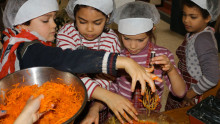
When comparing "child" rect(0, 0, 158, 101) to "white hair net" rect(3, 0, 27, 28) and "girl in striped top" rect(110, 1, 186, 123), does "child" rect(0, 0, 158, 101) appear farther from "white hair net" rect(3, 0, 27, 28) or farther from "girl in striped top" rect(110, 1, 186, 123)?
"girl in striped top" rect(110, 1, 186, 123)

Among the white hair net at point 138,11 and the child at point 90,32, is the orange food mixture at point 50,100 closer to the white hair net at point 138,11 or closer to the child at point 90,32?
the child at point 90,32

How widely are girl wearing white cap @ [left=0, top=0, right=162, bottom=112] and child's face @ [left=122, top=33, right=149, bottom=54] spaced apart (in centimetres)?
50

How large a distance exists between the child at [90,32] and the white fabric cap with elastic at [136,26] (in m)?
0.15

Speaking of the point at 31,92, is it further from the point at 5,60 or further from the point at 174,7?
the point at 174,7

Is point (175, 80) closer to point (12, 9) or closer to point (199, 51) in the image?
point (199, 51)

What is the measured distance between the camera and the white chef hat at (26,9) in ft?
3.82

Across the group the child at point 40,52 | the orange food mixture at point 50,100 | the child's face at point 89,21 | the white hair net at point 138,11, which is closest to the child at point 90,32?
the child's face at point 89,21

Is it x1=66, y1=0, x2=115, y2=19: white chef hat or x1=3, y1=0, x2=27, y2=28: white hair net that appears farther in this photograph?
x1=66, y1=0, x2=115, y2=19: white chef hat

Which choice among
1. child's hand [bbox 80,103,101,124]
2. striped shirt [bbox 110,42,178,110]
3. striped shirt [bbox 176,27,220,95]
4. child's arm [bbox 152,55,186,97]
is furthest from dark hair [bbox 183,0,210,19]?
child's hand [bbox 80,103,101,124]

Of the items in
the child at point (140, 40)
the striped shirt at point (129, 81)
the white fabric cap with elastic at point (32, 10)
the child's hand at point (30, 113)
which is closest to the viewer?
the child's hand at point (30, 113)

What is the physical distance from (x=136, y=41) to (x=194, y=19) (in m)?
0.56

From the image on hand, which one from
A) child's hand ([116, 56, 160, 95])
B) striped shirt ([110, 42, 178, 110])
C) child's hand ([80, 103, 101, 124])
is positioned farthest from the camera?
striped shirt ([110, 42, 178, 110])

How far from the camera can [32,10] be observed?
116 cm

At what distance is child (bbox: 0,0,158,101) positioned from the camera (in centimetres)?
83
